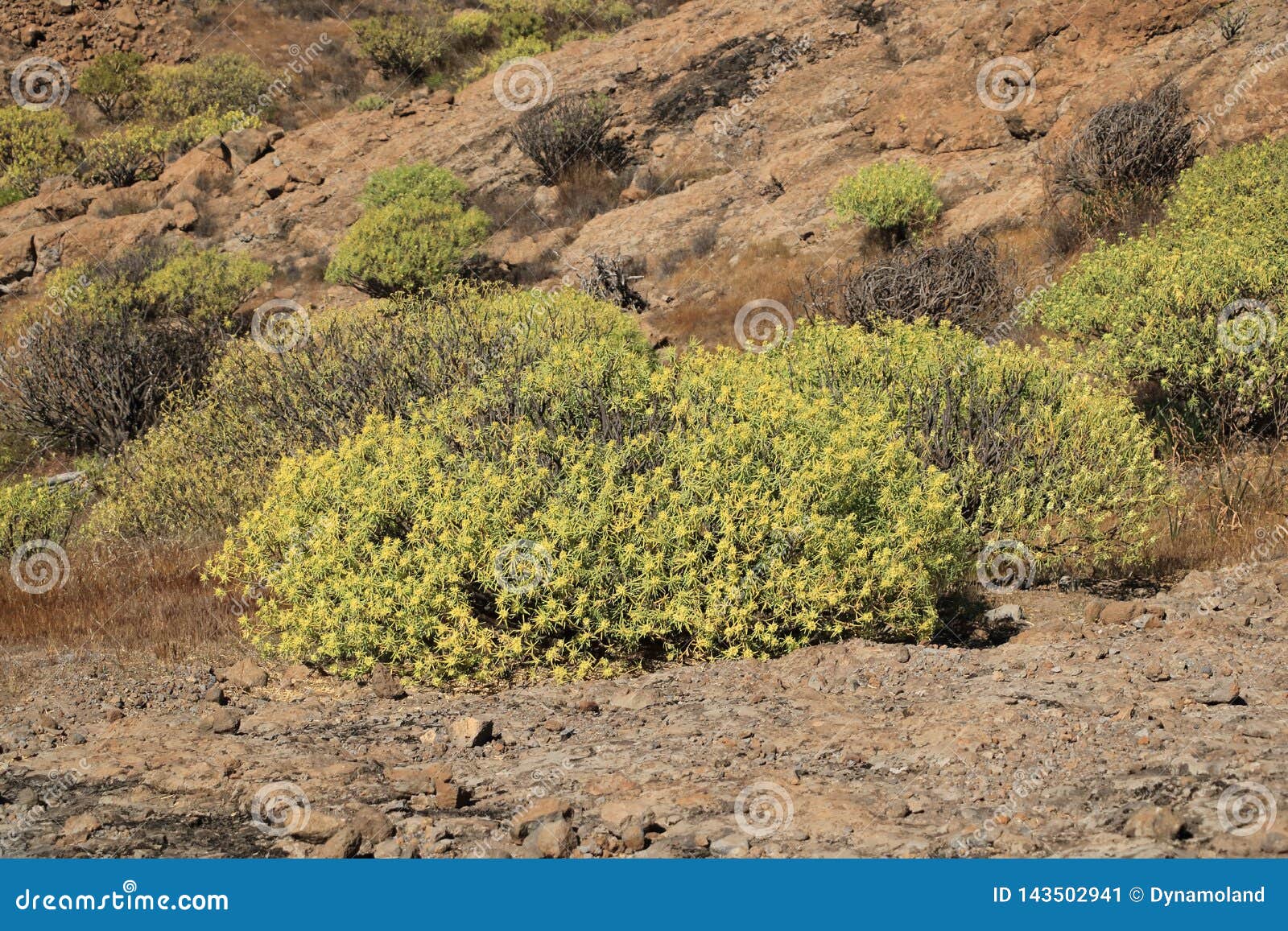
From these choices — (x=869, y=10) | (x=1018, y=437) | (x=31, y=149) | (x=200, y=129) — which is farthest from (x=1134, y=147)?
(x=31, y=149)

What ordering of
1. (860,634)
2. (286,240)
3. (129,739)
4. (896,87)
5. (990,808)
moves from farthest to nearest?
(286,240), (896,87), (860,634), (129,739), (990,808)

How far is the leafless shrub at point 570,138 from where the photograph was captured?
754 inches

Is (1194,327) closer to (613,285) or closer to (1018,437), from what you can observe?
(1018,437)

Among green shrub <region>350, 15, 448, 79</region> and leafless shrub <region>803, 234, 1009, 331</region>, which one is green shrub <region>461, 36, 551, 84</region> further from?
leafless shrub <region>803, 234, 1009, 331</region>

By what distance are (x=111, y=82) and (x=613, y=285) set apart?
17.7 m

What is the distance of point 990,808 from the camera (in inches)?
121

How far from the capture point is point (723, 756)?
3688 millimetres

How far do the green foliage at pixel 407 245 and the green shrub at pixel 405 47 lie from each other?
10262mm

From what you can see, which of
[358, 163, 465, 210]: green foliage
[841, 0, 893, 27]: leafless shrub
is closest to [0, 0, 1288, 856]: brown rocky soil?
[358, 163, 465, 210]: green foliage

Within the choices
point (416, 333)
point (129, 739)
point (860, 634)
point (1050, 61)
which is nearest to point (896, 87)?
point (1050, 61)

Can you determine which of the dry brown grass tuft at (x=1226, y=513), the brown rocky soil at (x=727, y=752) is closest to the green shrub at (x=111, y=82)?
the brown rocky soil at (x=727, y=752)

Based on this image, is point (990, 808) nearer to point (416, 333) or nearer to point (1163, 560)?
point (1163, 560)

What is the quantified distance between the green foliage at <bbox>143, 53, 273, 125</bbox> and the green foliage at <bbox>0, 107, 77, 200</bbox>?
80.5 inches

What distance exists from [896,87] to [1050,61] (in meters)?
2.21
